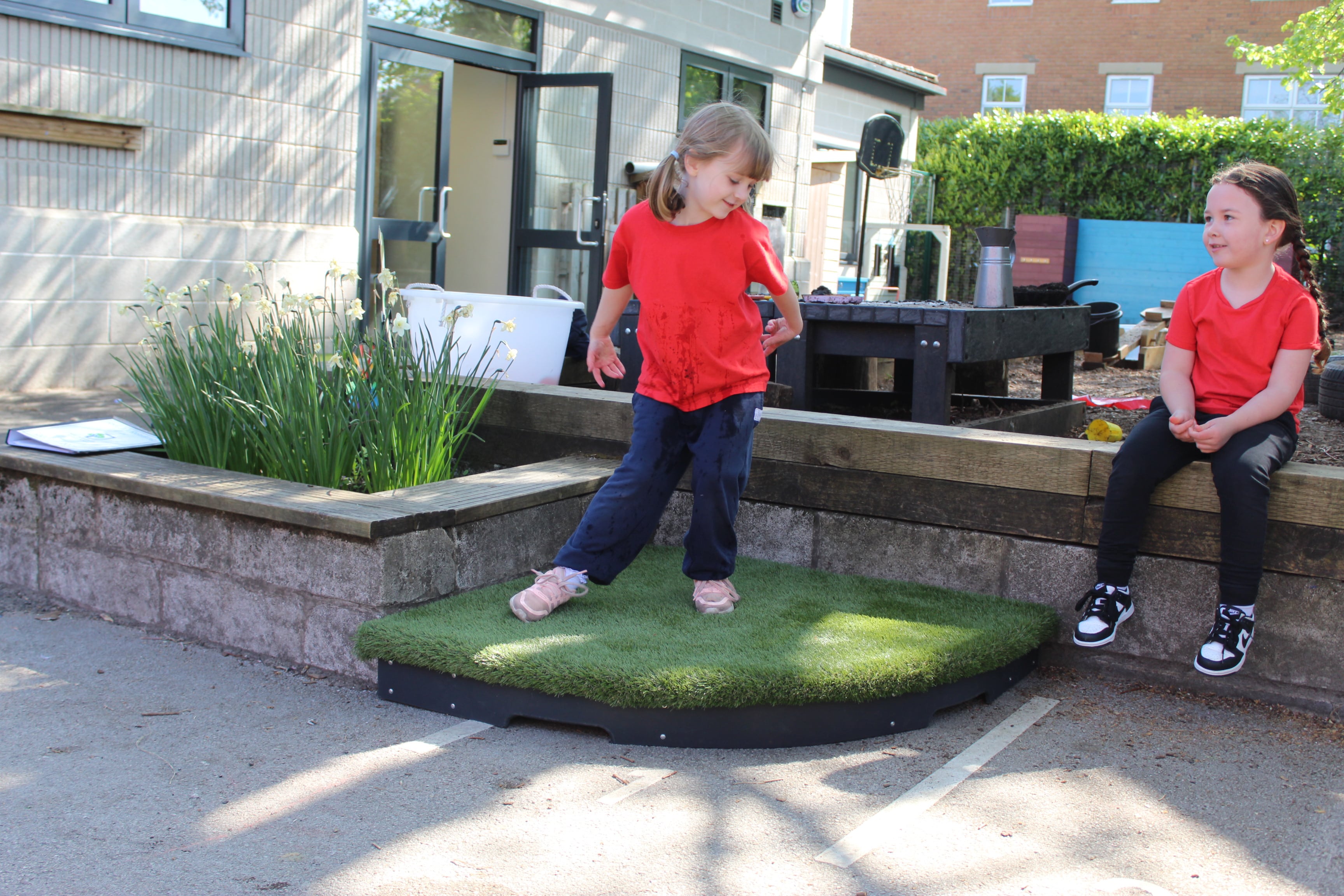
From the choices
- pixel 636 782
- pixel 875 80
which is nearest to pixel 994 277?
pixel 636 782

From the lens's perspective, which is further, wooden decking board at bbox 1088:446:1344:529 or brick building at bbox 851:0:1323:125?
brick building at bbox 851:0:1323:125

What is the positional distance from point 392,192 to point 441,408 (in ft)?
16.0

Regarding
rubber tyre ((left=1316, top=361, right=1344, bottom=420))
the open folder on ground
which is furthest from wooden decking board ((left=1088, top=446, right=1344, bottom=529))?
the open folder on ground

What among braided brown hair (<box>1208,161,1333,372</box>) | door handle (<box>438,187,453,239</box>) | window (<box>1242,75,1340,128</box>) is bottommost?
braided brown hair (<box>1208,161,1333,372</box>)

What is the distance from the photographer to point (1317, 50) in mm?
11477

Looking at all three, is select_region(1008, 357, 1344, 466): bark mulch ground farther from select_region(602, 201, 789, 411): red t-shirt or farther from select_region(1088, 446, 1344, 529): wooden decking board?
select_region(602, 201, 789, 411): red t-shirt

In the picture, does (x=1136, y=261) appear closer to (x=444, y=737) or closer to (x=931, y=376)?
(x=931, y=376)

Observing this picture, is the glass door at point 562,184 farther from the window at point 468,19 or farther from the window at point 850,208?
the window at point 850,208

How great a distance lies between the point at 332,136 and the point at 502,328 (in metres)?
3.28

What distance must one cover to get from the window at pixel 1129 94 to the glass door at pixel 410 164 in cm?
1960

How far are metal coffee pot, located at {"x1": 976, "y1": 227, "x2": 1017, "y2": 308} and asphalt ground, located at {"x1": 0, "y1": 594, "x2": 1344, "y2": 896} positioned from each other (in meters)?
2.07

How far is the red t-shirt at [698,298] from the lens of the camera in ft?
9.78

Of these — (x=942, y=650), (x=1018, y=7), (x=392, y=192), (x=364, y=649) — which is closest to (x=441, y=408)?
(x=364, y=649)

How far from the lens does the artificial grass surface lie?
261 cm
